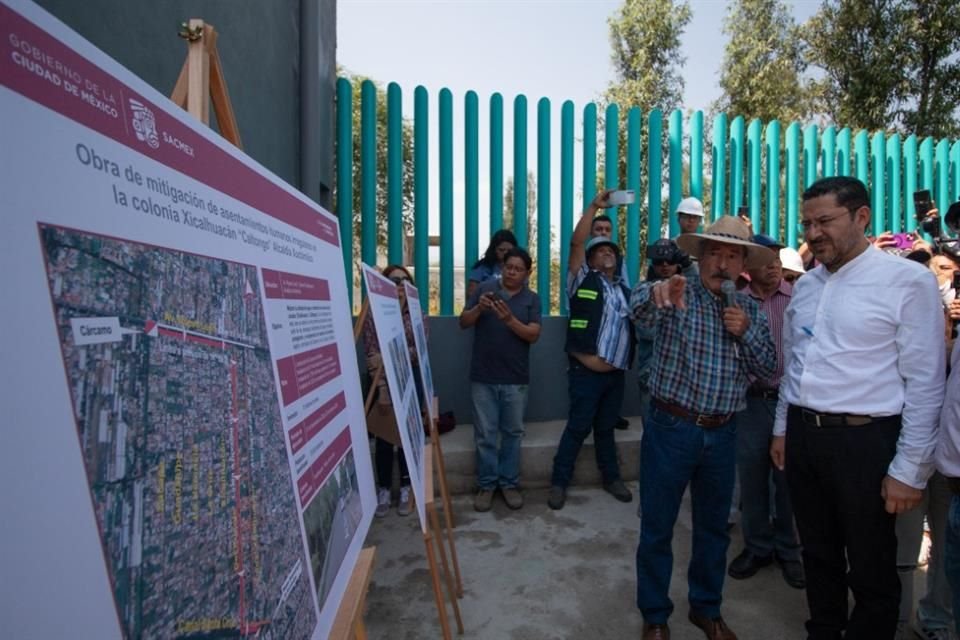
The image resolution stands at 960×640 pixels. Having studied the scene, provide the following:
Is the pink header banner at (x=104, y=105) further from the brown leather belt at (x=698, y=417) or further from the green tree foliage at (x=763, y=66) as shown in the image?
the green tree foliage at (x=763, y=66)

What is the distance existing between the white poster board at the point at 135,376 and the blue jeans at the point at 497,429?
3.15 m

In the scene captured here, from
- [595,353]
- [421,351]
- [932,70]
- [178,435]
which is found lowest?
[595,353]

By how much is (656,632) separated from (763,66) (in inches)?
565

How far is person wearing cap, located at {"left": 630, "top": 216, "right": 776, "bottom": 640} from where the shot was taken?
240cm

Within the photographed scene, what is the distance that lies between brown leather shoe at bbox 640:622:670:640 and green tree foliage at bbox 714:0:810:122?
13.2 m

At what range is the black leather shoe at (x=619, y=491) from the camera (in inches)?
171

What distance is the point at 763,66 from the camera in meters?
13.4

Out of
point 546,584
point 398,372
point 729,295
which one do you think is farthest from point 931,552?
point 398,372

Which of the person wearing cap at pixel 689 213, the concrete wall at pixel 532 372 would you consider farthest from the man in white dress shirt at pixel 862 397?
the concrete wall at pixel 532 372

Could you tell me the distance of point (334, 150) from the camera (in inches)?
203

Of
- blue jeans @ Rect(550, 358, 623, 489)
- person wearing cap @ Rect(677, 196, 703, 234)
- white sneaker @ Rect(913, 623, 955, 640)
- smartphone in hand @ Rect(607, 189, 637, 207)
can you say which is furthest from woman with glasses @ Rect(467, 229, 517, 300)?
white sneaker @ Rect(913, 623, 955, 640)

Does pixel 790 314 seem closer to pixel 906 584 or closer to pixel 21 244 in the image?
pixel 906 584

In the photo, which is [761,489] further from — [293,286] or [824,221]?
[293,286]

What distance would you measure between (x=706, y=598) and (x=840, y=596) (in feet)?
1.76
